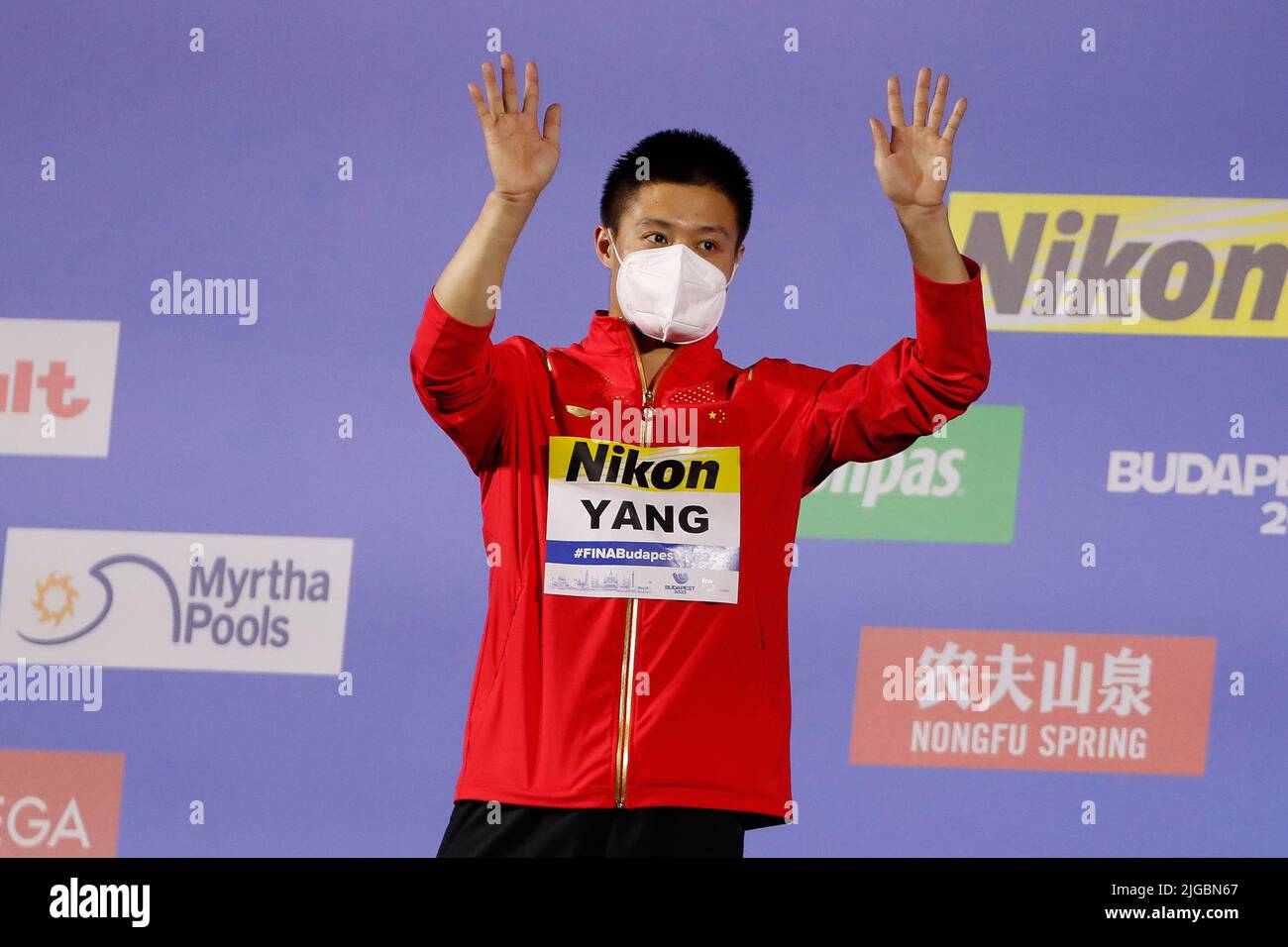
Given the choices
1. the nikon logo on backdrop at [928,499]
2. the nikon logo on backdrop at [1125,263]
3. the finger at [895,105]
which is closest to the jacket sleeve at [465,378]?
the finger at [895,105]

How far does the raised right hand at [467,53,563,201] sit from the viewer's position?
1.92 meters

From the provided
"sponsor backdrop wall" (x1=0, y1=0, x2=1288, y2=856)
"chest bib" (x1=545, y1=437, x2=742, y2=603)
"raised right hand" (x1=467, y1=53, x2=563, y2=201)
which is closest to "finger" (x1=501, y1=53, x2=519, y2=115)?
"raised right hand" (x1=467, y1=53, x2=563, y2=201)

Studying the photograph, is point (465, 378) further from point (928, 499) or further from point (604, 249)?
point (928, 499)

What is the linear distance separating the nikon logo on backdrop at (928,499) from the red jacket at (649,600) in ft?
3.88

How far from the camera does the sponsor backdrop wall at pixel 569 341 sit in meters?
3.22

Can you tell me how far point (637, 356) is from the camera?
2111mm

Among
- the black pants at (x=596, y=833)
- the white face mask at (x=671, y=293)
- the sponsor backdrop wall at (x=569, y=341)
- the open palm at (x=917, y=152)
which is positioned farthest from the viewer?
the sponsor backdrop wall at (x=569, y=341)

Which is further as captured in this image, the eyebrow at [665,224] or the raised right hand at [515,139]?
the eyebrow at [665,224]

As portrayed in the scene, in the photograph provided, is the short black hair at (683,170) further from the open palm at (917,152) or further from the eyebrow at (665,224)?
the open palm at (917,152)

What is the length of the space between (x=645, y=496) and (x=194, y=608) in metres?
1.56

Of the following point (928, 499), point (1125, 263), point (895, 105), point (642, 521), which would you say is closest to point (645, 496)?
point (642, 521)

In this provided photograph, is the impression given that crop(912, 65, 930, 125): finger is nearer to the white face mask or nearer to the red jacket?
the red jacket

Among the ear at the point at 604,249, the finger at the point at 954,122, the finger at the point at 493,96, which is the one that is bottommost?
the ear at the point at 604,249

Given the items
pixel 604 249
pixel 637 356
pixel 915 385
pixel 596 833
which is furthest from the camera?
pixel 604 249
